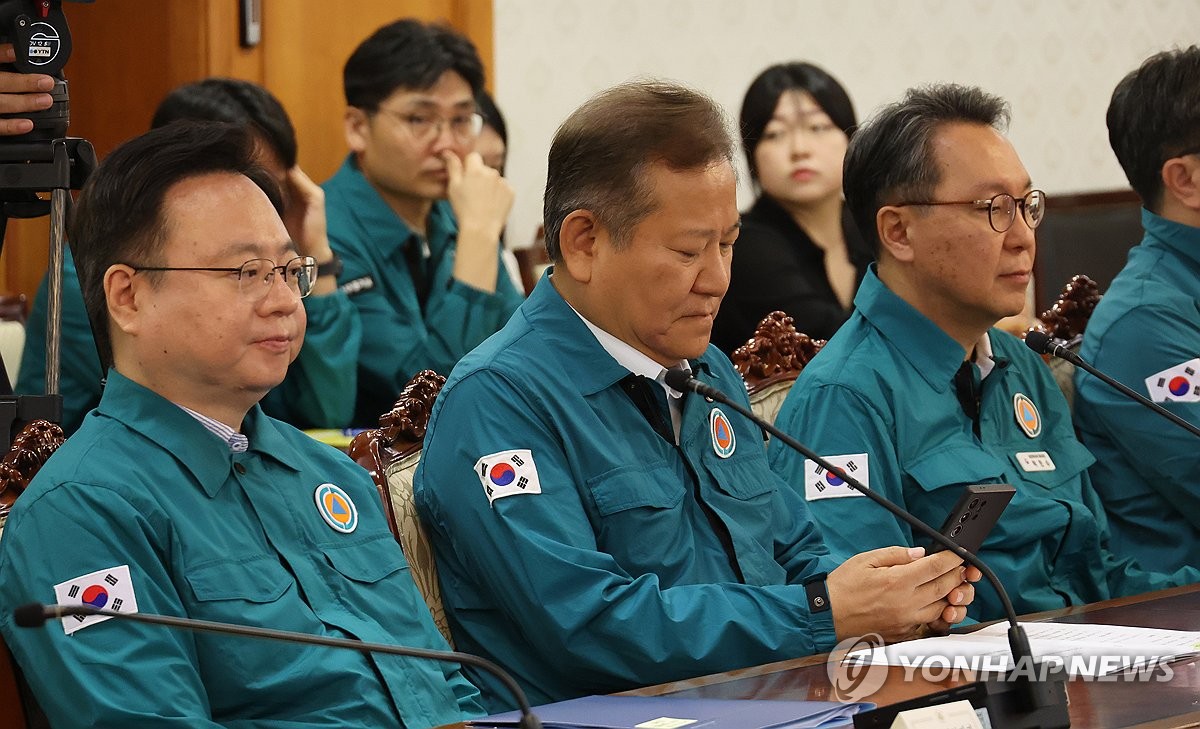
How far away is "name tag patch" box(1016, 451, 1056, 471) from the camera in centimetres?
239

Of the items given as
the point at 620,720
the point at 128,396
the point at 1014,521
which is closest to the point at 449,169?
the point at 1014,521

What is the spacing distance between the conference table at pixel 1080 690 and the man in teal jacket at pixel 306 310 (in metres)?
1.67

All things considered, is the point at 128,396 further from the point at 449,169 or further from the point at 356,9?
the point at 356,9

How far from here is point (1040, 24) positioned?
5.83m

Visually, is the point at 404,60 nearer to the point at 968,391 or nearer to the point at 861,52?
the point at 968,391

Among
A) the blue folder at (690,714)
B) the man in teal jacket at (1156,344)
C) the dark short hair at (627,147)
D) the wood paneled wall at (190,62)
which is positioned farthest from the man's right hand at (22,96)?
the man in teal jacket at (1156,344)

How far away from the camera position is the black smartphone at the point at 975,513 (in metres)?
1.77

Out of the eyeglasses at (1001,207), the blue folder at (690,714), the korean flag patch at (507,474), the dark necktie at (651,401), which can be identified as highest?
the eyeglasses at (1001,207)

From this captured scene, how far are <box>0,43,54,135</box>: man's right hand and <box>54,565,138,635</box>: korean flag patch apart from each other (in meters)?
1.00

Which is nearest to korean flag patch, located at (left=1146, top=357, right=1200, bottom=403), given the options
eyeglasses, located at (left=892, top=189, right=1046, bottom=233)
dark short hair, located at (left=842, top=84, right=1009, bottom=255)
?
eyeglasses, located at (left=892, top=189, right=1046, bottom=233)

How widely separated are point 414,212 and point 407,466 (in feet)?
5.54

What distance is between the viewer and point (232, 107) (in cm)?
314

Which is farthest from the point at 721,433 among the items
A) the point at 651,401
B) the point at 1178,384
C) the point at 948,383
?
the point at 1178,384

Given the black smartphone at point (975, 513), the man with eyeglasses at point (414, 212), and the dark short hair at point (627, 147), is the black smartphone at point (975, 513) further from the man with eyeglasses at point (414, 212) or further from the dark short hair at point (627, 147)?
the man with eyeglasses at point (414, 212)
